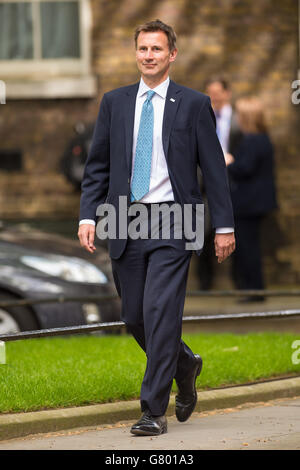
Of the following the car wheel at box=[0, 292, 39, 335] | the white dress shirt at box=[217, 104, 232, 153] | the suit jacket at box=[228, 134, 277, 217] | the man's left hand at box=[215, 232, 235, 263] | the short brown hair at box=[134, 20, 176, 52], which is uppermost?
the short brown hair at box=[134, 20, 176, 52]

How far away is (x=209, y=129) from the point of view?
6762 mm

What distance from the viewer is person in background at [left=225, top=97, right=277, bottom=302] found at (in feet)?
43.8

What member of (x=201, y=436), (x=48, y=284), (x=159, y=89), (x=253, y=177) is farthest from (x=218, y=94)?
(x=201, y=436)

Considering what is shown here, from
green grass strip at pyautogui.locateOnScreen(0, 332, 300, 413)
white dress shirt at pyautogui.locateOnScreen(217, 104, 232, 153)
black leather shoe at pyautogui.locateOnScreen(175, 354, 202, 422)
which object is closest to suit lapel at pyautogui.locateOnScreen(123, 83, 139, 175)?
black leather shoe at pyautogui.locateOnScreen(175, 354, 202, 422)

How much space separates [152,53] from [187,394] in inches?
73.4

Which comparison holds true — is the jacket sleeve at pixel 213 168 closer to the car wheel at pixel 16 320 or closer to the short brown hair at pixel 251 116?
the car wheel at pixel 16 320

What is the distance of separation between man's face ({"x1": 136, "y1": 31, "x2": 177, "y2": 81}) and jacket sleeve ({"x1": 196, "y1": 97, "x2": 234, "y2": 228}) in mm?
311

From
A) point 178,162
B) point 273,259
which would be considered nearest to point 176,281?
point 178,162

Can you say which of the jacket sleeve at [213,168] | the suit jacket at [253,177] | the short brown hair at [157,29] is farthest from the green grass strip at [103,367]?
the suit jacket at [253,177]

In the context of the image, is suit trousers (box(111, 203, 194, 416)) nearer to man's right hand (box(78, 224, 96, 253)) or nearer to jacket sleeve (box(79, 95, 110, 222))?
man's right hand (box(78, 224, 96, 253))

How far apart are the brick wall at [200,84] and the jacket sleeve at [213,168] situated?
871cm

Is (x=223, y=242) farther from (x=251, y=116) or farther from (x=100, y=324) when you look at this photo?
(x=251, y=116)

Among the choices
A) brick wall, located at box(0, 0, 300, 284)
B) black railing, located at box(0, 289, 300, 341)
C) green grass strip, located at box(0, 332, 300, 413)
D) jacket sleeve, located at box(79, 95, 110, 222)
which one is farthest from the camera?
brick wall, located at box(0, 0, 300, 284)

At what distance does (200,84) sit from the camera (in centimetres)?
1541
